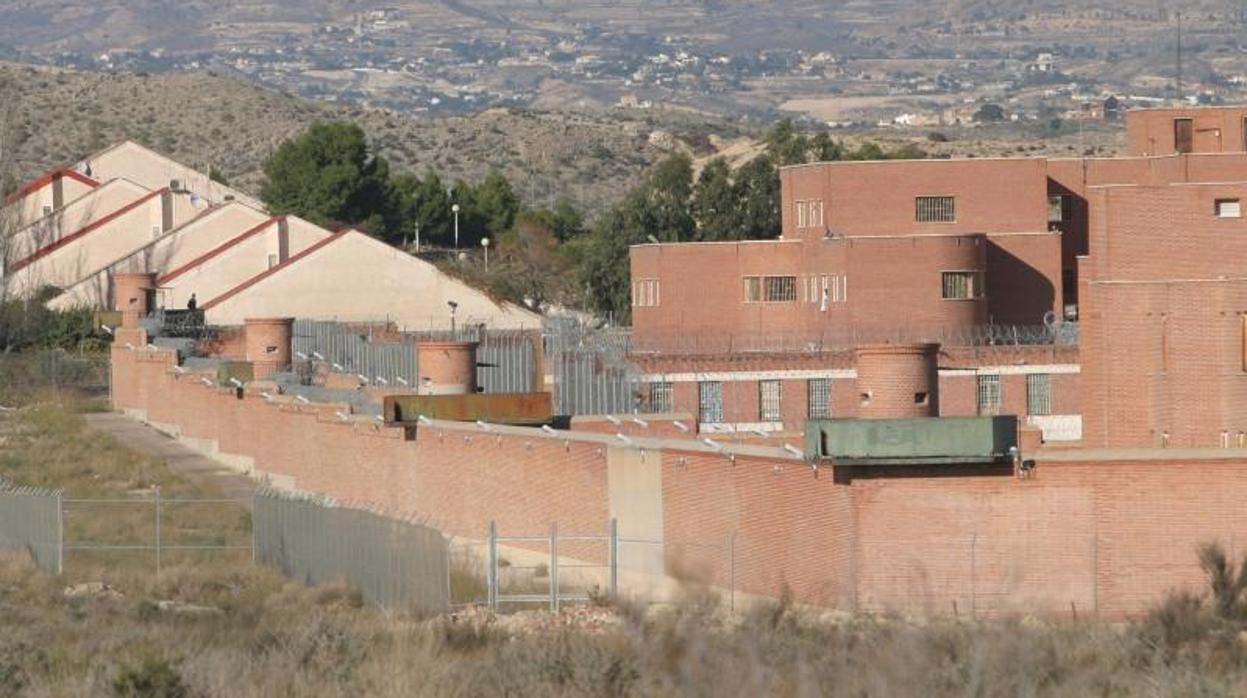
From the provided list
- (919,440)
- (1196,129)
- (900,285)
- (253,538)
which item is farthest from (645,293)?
(919,440)

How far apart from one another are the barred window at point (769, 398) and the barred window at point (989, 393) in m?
4.43

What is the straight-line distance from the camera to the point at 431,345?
5250 centimetres

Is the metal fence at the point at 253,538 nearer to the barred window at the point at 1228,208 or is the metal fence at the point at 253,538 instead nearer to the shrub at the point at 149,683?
the shrub at the point at 149,683

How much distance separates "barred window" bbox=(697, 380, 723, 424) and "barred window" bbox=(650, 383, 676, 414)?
59.6 inches

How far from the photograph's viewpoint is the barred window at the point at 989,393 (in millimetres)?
65875

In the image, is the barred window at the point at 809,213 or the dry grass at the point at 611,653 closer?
the dry grass at the point at 611,653

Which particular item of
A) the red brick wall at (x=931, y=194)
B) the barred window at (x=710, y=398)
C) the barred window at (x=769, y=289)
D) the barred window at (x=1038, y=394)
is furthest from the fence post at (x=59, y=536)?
the red brick wall at (x=931, y=194)

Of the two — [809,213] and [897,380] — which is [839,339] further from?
[897,380]

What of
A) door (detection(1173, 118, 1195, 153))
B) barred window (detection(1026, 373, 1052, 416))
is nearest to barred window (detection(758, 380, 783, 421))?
barred window (detection(1026, 373, 1052, 416))

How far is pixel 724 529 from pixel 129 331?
127 ft

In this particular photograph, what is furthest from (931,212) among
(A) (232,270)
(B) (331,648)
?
(B) (331,648)

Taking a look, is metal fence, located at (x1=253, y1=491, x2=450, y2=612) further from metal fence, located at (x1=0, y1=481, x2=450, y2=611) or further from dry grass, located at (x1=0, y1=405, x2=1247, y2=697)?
dry grass, located at (x1=0, y1=405, x2=1247, y2=697)

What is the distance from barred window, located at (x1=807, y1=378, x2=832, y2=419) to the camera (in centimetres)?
6675

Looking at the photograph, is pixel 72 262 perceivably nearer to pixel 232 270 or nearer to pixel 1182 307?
pixel 232 270
